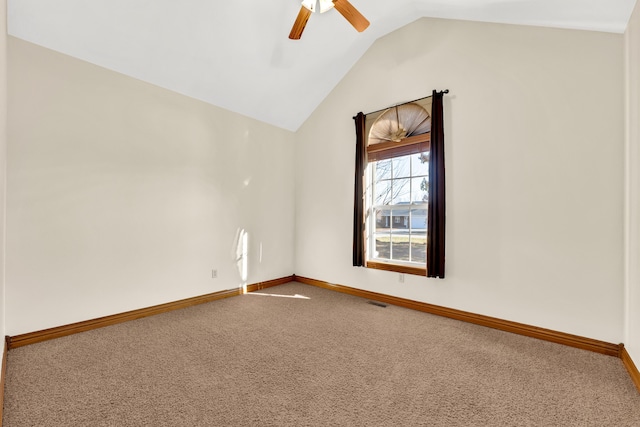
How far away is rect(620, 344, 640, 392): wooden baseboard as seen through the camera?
1.94 meters

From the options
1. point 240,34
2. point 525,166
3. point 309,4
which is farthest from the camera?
point 240,34

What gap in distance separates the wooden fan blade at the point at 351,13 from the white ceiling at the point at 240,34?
0.75 meters

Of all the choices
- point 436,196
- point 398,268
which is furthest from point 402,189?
point 398,268

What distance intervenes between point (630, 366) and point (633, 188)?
4.21ft

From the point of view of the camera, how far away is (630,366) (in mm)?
2090

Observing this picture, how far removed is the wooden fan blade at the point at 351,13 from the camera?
2430 mm

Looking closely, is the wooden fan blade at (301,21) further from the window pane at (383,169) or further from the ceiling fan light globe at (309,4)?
the window pane at (383,169)

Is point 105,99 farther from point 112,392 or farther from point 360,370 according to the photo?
point 360,370

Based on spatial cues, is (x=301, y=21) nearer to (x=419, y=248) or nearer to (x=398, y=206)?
(x=398, y=206)

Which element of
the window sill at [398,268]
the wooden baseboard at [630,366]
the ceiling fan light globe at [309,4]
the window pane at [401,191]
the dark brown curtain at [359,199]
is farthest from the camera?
the dark brown curtain at [359,199]

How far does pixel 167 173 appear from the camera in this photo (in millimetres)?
3395

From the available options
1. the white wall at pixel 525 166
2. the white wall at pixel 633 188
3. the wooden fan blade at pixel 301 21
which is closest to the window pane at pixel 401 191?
the white wall at pixel 525 166

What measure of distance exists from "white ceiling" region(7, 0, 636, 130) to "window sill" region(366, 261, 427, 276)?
2.64m

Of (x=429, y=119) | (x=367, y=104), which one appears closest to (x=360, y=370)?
(x=429, y=119)
